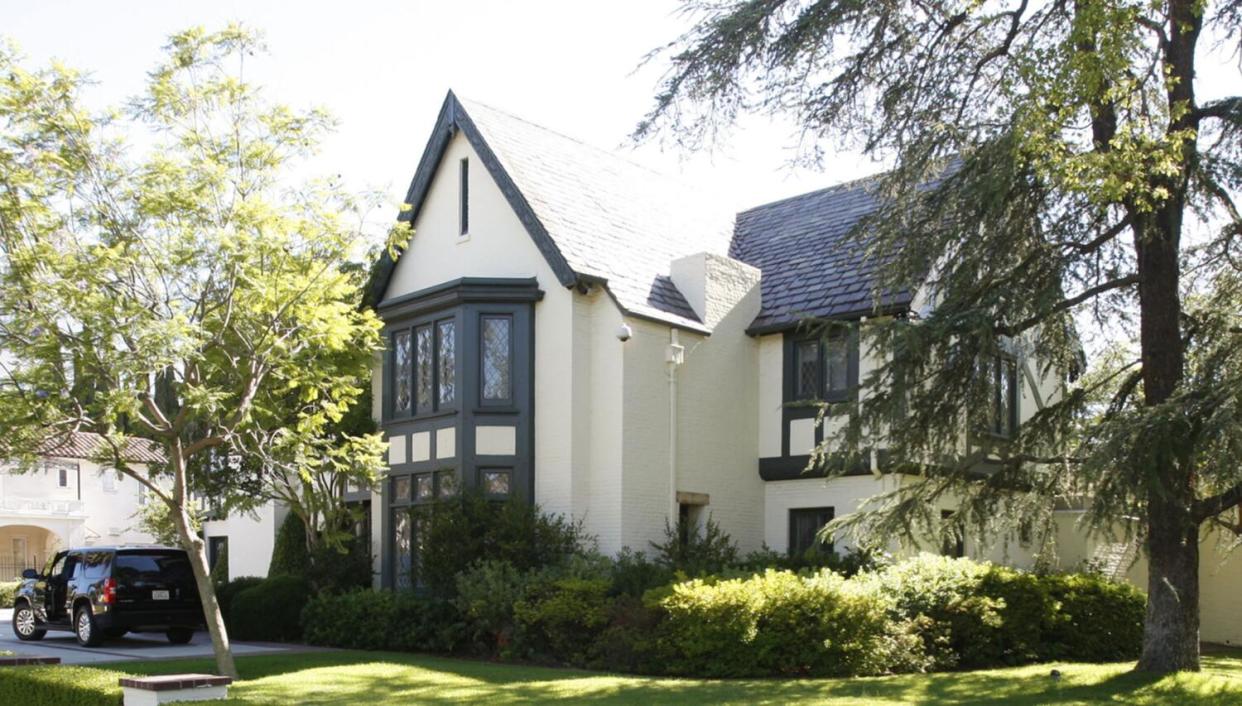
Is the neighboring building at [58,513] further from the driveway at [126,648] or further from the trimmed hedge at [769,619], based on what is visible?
the trimmed hedge at [769,619]

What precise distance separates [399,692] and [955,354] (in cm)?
777

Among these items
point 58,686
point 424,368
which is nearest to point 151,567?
point 424,368

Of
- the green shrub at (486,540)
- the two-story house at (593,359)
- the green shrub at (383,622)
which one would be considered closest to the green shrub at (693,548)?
the two-story house at (593,359)

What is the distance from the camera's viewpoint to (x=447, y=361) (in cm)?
2173

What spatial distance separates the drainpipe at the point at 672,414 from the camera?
21.0 meters

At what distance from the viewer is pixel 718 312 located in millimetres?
22531

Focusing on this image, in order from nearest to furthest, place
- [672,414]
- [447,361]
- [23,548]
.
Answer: [672,414] → [447,361] → [23,548]

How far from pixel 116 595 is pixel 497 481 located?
6.59 metres

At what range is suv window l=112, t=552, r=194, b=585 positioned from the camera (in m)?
20.6

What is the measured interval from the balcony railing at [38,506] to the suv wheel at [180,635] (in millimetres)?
32173

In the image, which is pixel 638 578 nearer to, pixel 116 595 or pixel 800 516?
pixel 800 516

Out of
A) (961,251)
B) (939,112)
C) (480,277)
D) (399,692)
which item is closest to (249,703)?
(399,692)

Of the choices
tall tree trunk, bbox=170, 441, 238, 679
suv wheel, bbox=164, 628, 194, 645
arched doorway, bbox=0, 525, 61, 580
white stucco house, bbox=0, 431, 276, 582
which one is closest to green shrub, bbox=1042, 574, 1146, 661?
tall tree trunk, bbox=170, 441, 238, 679

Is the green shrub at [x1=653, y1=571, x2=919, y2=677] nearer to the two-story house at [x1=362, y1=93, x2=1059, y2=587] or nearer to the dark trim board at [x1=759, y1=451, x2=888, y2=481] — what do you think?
the two-story house at [x1=362, y1=93, x2=1059, y2=587]
